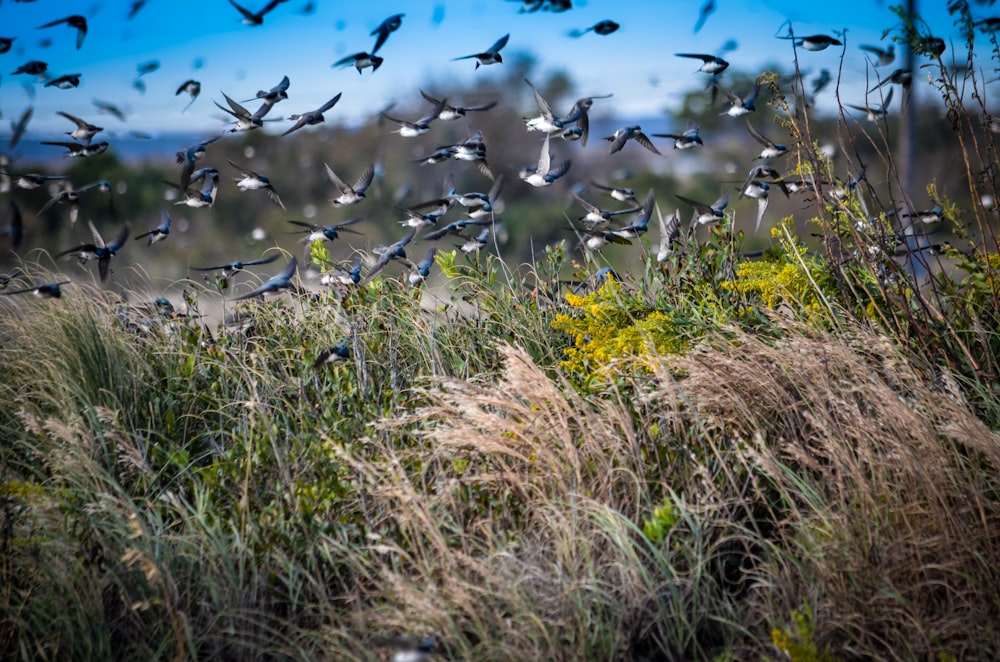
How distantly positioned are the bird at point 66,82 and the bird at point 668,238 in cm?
379

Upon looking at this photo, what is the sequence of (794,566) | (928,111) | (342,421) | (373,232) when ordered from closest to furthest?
1. (794,566)
2. (342,421)
3. (373,232)
4. (928,111)

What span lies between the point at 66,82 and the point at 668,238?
3.93 metres

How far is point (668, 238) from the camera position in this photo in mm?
4656

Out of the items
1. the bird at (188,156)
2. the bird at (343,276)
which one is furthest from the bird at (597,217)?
the bird at (188,156)

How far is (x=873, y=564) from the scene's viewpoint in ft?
9.23

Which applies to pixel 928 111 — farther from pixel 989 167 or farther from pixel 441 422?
pixel 441 422

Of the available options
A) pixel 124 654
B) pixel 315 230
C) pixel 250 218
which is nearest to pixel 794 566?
pixel 124 654

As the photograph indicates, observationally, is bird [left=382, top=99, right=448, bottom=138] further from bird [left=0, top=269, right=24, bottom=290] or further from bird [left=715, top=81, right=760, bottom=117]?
bird [left=0, top=269, right=24, bottom=290]

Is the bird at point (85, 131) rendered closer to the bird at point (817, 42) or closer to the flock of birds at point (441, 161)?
the flock of birds at point (441, 161)

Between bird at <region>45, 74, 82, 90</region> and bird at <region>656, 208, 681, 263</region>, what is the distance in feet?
12.4

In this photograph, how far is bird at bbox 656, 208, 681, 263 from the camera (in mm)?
4652

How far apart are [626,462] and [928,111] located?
2515 cm

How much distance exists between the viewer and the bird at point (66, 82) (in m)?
5.12

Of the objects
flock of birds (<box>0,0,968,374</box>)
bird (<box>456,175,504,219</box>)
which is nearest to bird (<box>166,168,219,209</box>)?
flock of birds (<box>0,0,968,374</box>)
